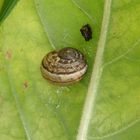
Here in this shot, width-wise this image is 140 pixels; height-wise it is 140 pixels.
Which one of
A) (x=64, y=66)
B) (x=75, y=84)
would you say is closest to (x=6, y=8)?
(x=64, y=66)

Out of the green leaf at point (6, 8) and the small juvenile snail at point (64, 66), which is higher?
the green leaf at point (6, 8)

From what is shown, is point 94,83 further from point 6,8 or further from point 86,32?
point 6,8

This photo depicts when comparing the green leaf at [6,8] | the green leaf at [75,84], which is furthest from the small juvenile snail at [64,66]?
the green leaf at [6,8]

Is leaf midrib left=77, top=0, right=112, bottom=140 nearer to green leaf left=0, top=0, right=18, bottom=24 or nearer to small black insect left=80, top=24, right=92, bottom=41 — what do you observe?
small black insect left=80, top=24, right=92, bottom=41

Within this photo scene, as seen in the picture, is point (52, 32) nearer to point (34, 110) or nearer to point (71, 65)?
point (71, 65)

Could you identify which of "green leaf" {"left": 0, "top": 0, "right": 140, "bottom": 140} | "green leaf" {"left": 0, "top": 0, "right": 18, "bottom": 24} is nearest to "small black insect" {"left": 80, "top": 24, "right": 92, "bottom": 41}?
"green leaf" {"left": 0, "top": 0, "right": 140, "bottom": 140}

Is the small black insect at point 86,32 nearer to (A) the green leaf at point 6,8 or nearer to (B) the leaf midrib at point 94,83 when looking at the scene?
(B) the leaf midrib at point 94,83
